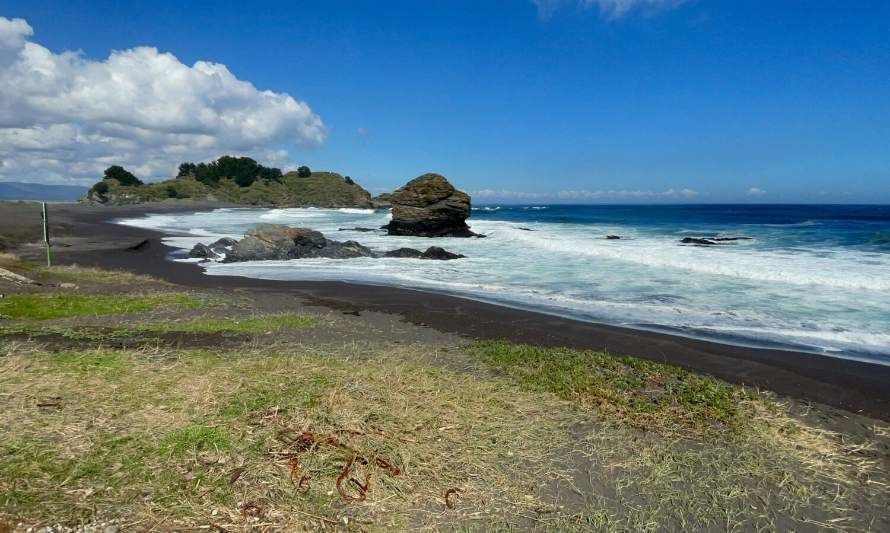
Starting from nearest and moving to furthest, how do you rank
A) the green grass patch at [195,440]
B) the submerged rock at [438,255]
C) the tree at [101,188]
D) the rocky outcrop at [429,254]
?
the green grass patch at [195,440], the submerged rock at [438,255], the rocky outcrop at [429,254], the tree at [101,188]

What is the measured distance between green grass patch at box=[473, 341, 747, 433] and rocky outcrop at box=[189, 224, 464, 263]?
Answer: 60.5ft

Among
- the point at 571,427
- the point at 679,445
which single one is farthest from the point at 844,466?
the point at 571,427

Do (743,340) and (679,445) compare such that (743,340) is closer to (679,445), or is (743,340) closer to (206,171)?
(679,445)

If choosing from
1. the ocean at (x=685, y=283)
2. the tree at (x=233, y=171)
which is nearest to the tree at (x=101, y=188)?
the tree at (x=233, y=171)

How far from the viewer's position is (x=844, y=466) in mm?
4973

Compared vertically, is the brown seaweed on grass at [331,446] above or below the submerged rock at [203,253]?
above

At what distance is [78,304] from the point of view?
34.6 feet

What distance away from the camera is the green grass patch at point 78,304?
9.52 m

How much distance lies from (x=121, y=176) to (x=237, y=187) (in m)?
22.9

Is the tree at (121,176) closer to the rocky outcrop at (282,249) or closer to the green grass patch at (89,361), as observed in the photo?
the rocky outcrop at (282,249)

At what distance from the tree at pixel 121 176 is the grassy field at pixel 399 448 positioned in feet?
367

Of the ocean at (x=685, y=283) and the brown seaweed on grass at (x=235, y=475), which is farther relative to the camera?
the ocean at (x=685, y=283)

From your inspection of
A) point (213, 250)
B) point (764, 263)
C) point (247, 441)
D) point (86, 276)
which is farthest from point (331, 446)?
point (764, 263)

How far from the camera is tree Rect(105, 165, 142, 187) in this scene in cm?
10099
